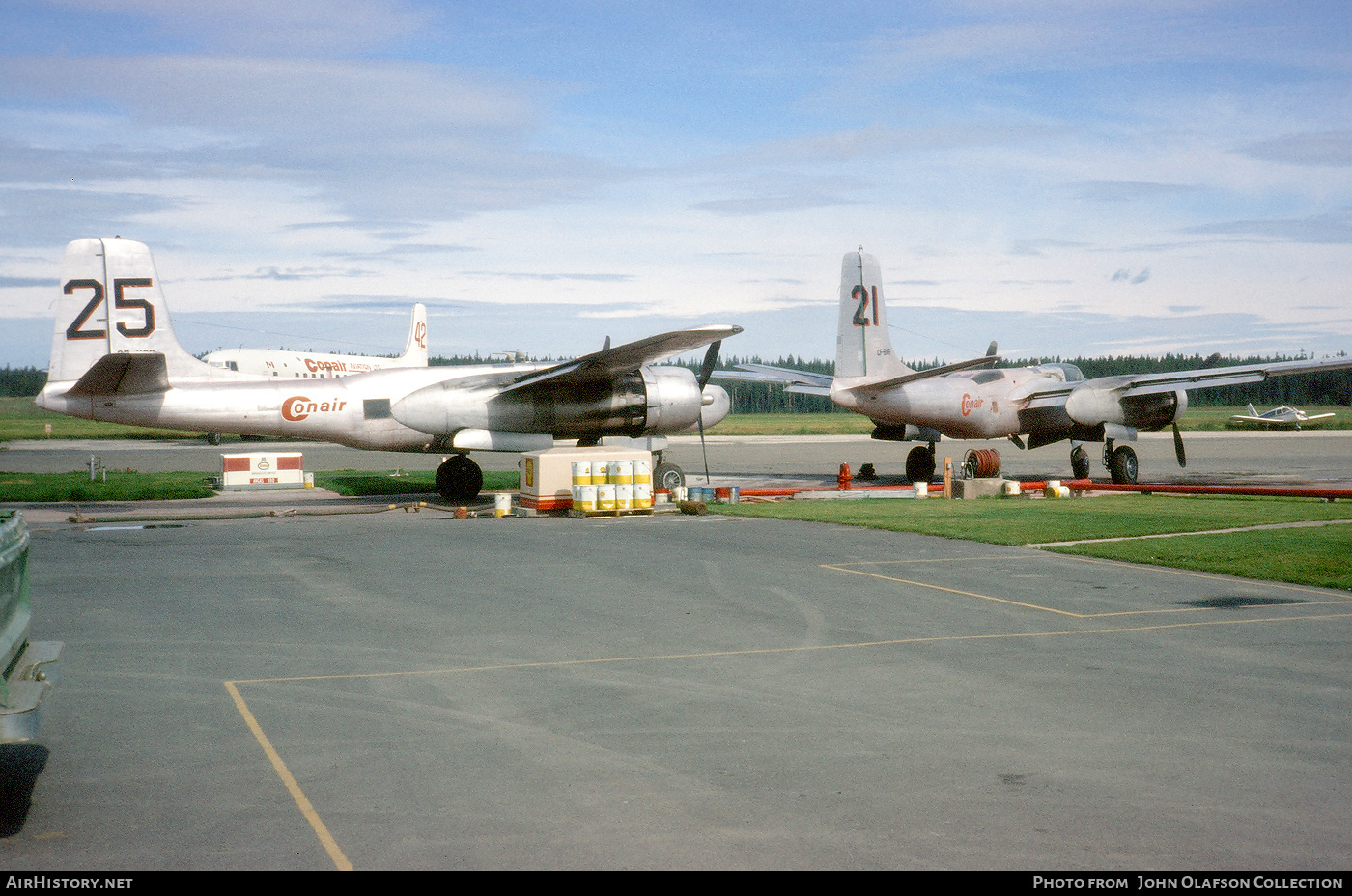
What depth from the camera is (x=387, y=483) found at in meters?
30.2

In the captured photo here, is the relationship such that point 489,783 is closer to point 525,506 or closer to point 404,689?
point 404,689

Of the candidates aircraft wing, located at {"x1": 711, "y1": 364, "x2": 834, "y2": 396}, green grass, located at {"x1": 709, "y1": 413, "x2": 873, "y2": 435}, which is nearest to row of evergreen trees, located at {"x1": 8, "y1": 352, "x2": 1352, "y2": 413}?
green grass, located at {"x1": 709, "y1": 413, "x2": 873, "y2": 435}

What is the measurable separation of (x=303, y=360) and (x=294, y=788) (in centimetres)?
5562

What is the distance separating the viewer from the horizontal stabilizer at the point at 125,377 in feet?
70.6

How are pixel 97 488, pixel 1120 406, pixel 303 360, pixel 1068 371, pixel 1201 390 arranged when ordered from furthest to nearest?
pixel 1201 390 → pixel 303 360 → pixel 1068 371 → pixel 1120 406 → pixel 97 488

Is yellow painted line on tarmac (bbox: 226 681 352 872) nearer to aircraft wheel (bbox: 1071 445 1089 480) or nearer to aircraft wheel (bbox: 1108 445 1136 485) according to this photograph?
aircraft wheel (bbox: 1071 445 1089 480)

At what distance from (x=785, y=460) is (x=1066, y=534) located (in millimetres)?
24781

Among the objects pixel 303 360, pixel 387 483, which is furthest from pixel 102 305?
pixel 303 360

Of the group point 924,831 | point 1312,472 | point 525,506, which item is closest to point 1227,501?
point 1312,472

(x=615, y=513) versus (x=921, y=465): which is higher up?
(x=921, y=465)

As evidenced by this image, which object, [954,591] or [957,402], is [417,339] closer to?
[957,402]

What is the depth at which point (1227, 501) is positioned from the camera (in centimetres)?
2372

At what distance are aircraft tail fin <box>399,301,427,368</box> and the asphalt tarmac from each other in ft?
145

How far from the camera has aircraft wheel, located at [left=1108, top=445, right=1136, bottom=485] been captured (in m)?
29.5
